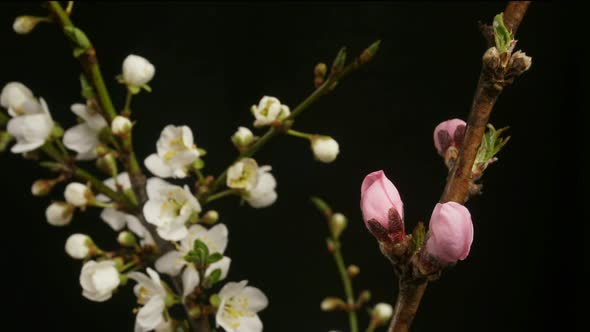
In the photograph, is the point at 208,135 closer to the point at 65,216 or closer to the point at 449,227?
the point at 65,216

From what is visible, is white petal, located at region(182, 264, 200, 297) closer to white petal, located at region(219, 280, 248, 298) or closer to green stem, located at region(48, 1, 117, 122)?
white petal, located at region(219, 280, 248, 298)

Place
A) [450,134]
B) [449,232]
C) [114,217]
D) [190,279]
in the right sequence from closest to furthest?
[449,232] < [450,134] < [190,279] < [114,217]

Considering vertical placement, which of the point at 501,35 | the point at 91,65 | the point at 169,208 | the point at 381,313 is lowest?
the point at 381,313

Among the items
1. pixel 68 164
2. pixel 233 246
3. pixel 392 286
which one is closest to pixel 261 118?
pixel 68 164

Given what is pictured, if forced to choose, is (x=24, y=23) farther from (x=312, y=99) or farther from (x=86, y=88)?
(x=312, y=99)

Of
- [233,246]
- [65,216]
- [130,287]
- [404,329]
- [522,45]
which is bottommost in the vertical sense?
[130,287]

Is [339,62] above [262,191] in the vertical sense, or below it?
above

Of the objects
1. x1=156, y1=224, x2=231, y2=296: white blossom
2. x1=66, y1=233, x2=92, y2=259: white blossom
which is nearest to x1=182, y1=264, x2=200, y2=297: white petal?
x1=156, y1=224, x2=231, y2=296: white blossom

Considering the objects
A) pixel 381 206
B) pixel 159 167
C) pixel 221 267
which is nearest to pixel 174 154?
pixel 159 167
